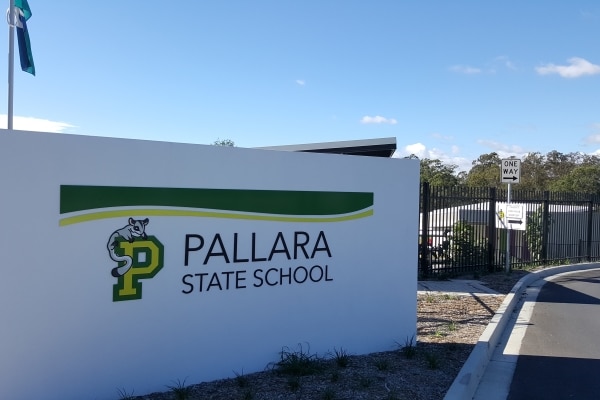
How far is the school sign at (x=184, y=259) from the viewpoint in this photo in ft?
15.3

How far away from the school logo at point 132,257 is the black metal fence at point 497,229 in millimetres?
9630

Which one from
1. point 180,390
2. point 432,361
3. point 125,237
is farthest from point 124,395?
point 432,361

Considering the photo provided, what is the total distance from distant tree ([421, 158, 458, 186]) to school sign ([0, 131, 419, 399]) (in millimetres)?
48176

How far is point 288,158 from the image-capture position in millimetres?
6184

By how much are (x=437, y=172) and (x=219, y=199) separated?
5586cm

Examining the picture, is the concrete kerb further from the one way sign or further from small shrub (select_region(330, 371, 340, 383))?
the one way sign

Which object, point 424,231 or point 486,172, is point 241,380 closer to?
point 424,231

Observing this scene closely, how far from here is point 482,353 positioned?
713 cm

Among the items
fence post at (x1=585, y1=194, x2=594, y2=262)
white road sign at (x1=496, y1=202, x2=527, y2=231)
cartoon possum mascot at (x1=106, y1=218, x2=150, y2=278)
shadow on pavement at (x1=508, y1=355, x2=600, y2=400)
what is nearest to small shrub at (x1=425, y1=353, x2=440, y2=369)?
shadow on pavement at (x1=508, y1=355, x2=600, y2=400)

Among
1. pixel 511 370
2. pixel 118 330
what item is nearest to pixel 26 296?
pixel 118 330

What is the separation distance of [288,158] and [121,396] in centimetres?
288

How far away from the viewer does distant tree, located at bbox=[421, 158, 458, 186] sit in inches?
2188

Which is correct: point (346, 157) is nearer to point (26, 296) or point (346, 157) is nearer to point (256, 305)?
point (256, 305)

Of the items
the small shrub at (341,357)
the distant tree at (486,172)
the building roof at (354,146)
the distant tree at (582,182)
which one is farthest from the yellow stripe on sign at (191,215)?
the distant tree at (486,172)
